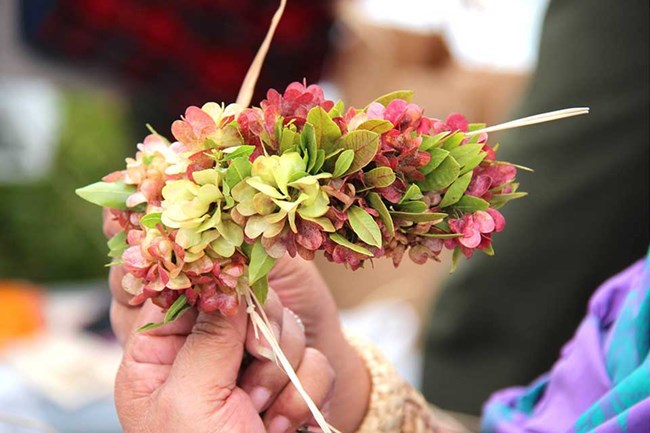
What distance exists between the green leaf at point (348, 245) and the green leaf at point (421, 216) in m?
→ 0.04

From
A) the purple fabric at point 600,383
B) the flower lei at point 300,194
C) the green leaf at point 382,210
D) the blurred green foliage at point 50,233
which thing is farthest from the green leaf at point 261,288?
the blurred green foliage at point 50,233

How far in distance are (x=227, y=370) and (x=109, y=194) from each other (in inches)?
6.8

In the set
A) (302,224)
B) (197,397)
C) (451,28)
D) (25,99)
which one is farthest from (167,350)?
(25,99)

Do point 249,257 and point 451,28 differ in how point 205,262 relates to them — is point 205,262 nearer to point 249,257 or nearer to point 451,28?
point 249,257

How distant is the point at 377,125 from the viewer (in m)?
0.57

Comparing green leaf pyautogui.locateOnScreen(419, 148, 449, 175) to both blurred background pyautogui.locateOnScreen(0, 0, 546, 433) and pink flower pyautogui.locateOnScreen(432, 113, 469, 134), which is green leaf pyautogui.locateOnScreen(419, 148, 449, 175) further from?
blurred background pyautogui.locateOnScreen(0, 0, 546, 433)

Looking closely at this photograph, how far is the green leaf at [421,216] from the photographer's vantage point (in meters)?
0.59

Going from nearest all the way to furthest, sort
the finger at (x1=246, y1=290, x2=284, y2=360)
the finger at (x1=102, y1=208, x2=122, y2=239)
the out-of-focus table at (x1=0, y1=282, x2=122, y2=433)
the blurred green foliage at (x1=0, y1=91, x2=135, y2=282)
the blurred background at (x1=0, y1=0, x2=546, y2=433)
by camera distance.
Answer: the finger at (x1=246, y1=290, x2=284, y2=360) < the finger at (x1=102, y1=208, x2=122, y2=239) < the out-of-focus table at (x1=0, y1=282, x2=122, y2=433) < the blurred background at (x1=0, y1=0, x2=546, y2=433) < the blurred green foliage at (x1=0, y1=91, x2=135, y2=282)

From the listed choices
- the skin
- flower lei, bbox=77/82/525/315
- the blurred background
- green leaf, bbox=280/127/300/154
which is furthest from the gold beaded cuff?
the blurred background

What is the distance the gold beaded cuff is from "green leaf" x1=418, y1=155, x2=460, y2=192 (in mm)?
298

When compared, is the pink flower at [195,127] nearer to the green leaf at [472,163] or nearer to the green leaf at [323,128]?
the green leaf at [323,128]

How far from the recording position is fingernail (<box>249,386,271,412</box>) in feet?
2.23

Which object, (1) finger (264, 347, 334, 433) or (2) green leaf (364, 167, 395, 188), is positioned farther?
(1) finger (264, 347, 334, 433)

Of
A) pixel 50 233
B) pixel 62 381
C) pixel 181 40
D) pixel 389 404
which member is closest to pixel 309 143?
pixel 389 404
